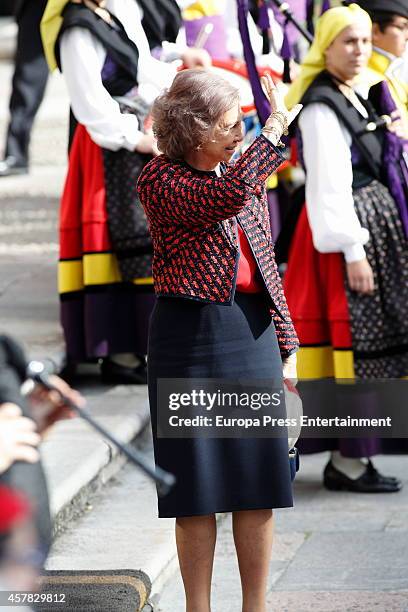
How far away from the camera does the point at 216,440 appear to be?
3.56 meters

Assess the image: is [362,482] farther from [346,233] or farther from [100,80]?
[100,80]

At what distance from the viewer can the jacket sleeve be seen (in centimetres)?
336

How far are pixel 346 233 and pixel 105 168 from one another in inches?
45.9

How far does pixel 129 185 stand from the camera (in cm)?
567

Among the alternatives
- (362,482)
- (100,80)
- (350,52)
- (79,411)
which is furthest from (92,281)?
(79,411)

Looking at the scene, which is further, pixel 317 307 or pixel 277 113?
pixel 317 307

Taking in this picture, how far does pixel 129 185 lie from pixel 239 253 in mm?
2213

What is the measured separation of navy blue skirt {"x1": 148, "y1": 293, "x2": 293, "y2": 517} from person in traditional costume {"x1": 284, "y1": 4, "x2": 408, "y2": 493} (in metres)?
1.49

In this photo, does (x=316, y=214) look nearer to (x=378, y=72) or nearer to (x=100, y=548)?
(x=378, y=72)

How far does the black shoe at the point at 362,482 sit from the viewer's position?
17.6 feet

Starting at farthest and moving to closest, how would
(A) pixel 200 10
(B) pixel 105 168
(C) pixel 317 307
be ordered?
(A) pixel 200 10
(B) pixel 105 168
(C) pixel 317 307

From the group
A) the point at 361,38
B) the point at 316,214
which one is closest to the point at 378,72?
the point at 361,38

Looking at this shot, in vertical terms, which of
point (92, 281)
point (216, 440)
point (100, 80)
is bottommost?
point (92, 281)

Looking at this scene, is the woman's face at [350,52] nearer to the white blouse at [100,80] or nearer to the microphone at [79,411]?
the white blouse at [100,80]
